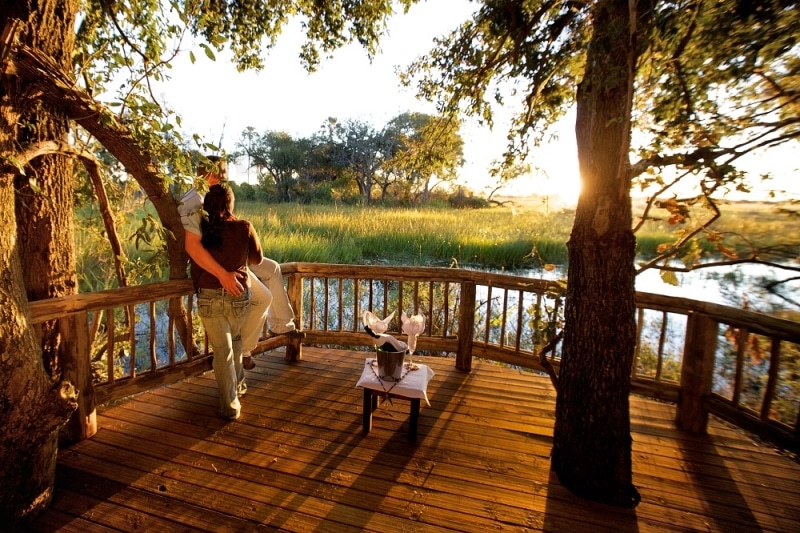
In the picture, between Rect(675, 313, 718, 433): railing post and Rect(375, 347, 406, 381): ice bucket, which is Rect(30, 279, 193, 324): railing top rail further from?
Rect(675, 313, 718, 433): railing post

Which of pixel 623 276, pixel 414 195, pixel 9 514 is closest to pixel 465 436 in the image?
pixel 623 276

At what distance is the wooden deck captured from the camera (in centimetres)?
195

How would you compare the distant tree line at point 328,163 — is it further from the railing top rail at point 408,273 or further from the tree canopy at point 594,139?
the tree canopy at point 594,139

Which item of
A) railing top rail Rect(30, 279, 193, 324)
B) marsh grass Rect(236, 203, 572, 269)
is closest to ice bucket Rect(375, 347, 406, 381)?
railing top rail Rect(30, 279, 193, 324)

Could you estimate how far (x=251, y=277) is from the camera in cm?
289

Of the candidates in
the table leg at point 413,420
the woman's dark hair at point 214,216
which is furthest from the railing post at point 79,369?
the table leg at point 413,420

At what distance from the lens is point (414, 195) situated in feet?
74.6

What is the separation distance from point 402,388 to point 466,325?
1.48 m

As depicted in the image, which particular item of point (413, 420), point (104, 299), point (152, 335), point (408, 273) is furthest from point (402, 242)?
point (104, 299)

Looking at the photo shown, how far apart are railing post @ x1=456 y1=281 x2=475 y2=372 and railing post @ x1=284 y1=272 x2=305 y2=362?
60.6 inches

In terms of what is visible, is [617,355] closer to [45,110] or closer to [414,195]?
[45,110]

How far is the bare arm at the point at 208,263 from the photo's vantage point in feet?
7.80

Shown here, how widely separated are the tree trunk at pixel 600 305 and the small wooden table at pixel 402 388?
84 centimetres

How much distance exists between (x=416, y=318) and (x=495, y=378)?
56.2 inches
